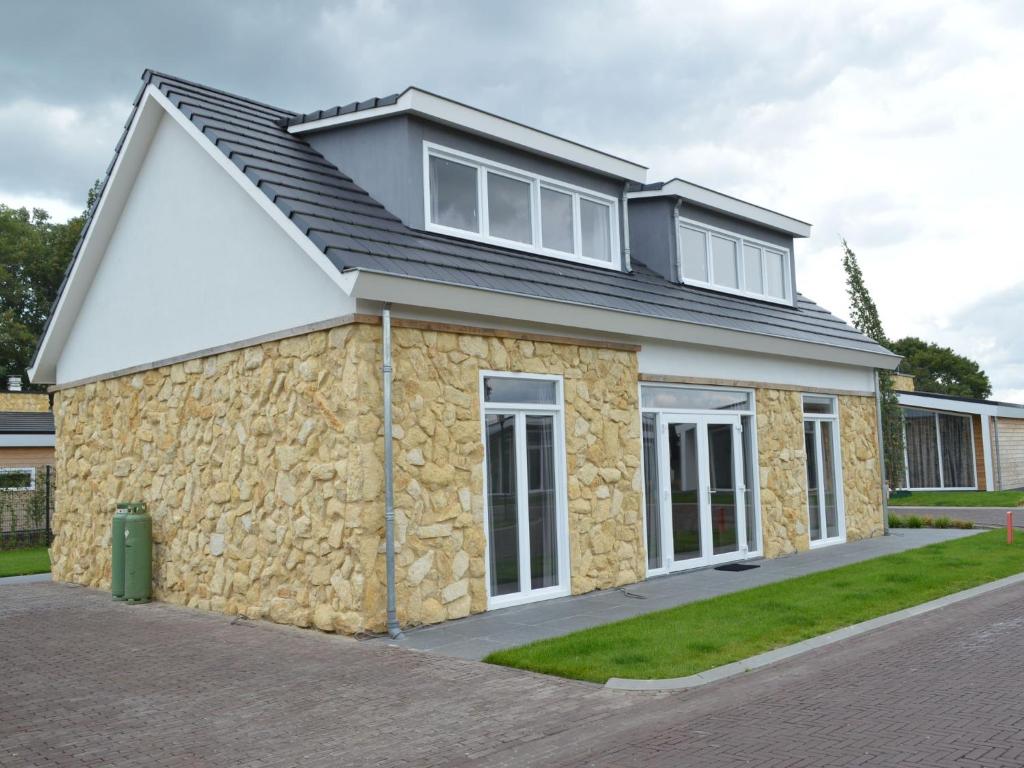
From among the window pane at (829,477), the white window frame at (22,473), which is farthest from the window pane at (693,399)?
the white window frame at (22,473)

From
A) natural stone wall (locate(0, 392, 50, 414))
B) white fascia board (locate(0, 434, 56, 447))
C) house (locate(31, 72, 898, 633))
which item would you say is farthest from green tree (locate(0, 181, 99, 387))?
house (locate(31, 72, 898, 633))

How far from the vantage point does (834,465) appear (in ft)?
57.3

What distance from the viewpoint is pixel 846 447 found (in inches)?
699

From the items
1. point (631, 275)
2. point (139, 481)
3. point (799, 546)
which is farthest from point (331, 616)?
point (799, 546)

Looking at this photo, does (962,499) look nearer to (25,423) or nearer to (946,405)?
(946,405)

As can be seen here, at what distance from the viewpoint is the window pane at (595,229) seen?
47.5ft

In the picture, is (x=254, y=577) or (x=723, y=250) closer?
(x=254, y=577)

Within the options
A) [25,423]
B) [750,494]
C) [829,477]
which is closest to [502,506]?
[750,494]

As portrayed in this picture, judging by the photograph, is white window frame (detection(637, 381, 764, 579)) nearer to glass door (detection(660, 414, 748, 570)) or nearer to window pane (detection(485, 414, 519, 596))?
glass door (detection(660, 414, 748, 570))

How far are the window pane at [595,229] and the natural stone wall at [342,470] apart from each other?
233 cm

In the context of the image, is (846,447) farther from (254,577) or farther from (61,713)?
(61,713)

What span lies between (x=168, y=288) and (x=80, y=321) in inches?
119

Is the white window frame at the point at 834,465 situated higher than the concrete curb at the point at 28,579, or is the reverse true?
the white window frame at the point at 834,465

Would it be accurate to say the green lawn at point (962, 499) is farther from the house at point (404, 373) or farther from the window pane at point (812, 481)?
the house at point (404, 373)
